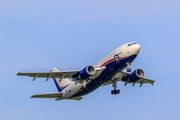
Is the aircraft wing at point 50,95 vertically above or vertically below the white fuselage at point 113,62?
below

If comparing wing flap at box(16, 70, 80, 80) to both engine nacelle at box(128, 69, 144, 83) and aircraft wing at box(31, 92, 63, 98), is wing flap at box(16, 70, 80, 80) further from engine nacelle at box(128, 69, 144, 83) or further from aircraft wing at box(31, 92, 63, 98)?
engine nacelle at box(128, 69, 144, 83)

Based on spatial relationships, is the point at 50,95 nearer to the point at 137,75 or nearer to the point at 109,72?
the point at 109,72

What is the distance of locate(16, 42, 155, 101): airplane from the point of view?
49.0m

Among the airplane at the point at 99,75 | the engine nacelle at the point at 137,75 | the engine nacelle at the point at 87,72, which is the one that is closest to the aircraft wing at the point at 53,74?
the airplane at the point at 99,75

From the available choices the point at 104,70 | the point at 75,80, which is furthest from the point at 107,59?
the point at 75,80

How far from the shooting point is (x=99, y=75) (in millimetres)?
50625

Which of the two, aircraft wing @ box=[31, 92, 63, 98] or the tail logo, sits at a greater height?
the tail logo

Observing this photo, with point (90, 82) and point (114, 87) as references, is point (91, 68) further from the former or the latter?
point (114, 87)

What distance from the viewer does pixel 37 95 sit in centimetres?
5438

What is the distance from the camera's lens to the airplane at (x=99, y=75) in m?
49.0

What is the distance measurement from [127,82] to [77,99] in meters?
8.57

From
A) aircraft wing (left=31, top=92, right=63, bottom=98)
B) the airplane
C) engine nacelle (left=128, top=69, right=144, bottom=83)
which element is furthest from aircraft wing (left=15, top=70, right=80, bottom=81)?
engine nacelle (left=128, top=69, right=144, bottom=83)

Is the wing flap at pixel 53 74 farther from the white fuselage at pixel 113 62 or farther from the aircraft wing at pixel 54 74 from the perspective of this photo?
the white fuselage at pixel 113 62

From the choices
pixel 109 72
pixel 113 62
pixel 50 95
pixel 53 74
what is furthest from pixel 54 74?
pixel 113 62
